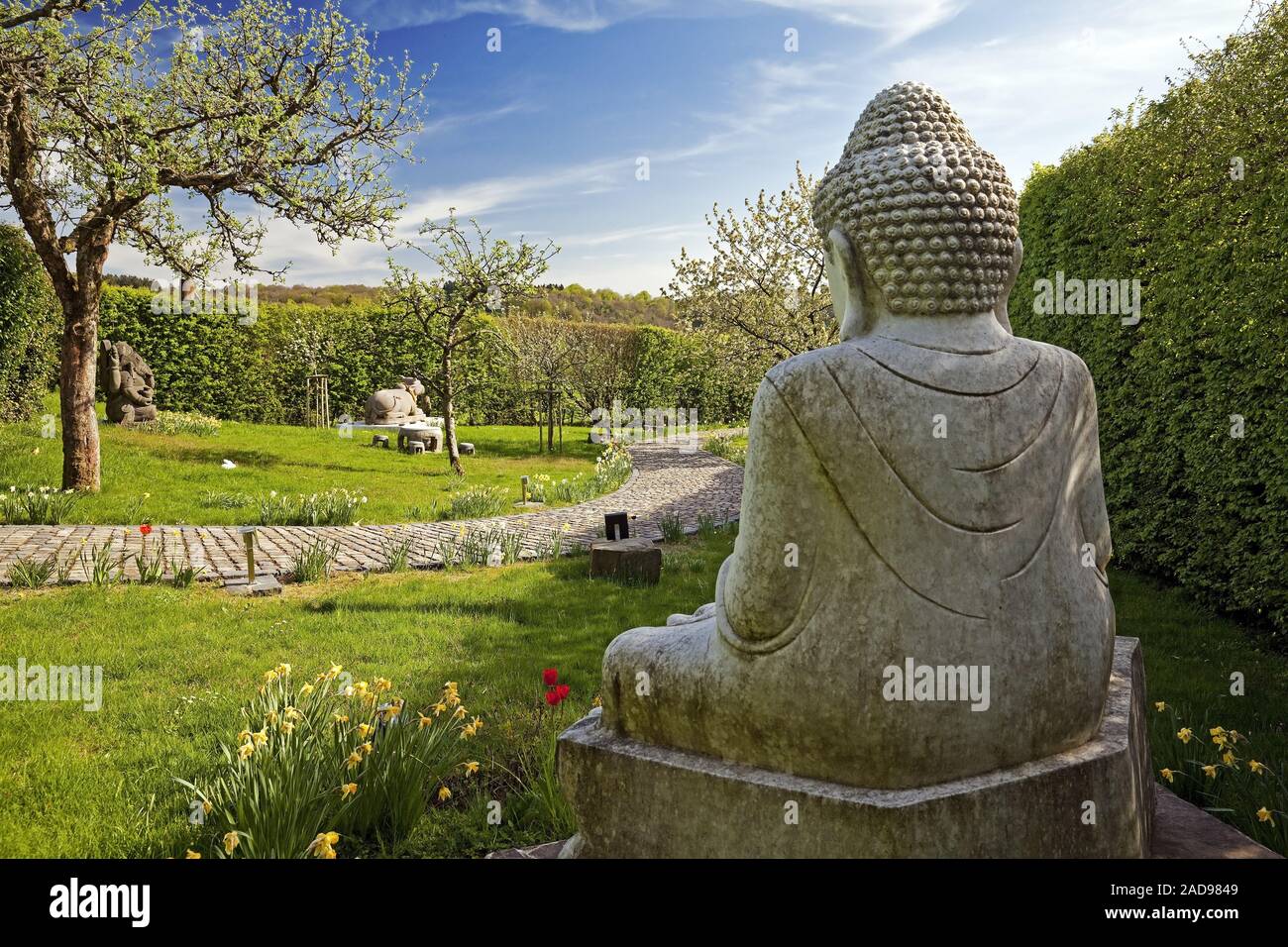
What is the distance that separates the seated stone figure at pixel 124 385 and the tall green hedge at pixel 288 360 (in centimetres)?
546

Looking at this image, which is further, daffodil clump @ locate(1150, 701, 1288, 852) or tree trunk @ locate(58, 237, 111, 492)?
tree trunk @ locate(58, 237, 111, 492)

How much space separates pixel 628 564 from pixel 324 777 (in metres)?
5.24

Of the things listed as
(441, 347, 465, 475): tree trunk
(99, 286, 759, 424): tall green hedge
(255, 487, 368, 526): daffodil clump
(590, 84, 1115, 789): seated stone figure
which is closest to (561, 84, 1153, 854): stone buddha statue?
(590, 84, 1115, 789): seated stone figure

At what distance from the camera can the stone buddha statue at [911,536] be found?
6.85 feet

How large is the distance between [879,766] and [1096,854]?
2.28 ft

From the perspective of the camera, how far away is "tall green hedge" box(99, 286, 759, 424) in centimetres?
2381

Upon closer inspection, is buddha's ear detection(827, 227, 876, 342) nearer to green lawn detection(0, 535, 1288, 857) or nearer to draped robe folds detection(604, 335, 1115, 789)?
draped robe folds detection(604, 335, 1115, 789)

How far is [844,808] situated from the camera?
81.0 inches

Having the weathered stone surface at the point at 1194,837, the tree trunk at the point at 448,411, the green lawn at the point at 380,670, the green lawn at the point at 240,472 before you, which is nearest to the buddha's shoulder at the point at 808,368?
the weathered stone surface at the point at 1194,837

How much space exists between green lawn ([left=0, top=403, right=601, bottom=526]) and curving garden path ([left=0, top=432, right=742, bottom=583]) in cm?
94

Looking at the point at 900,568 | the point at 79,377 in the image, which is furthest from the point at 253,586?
the point at 900,568

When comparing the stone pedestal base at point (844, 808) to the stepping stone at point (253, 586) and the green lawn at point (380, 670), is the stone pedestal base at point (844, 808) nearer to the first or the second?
the green lawn at point (380, 670)
